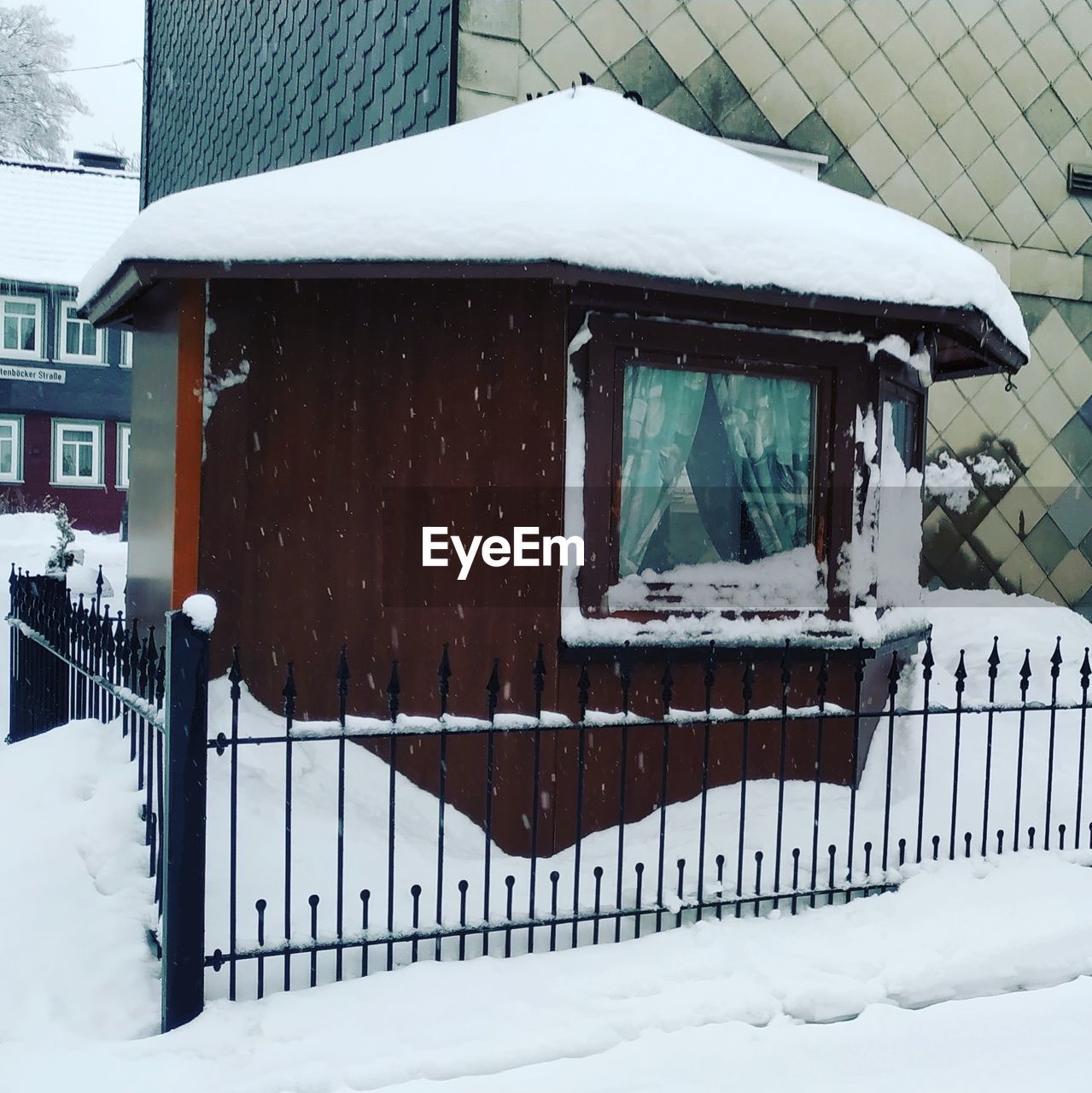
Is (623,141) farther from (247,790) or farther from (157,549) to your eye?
(247,790)

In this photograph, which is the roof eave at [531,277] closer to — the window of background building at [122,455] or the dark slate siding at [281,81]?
the dark slate siding at [281,81]

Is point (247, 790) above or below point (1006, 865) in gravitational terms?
above

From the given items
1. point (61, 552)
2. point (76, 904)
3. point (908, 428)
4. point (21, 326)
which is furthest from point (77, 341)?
point (76, 904)

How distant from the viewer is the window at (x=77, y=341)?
86.7ft

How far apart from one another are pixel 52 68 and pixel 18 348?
41.9ft

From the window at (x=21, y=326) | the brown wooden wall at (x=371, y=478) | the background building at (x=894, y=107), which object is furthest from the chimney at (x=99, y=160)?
the brown wooden wall at (x=371, y=478)

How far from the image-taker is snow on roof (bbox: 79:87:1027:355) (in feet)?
15.8

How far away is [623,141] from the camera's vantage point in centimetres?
580

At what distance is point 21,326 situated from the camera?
26.2 metres

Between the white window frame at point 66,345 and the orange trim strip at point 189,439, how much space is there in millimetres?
23162

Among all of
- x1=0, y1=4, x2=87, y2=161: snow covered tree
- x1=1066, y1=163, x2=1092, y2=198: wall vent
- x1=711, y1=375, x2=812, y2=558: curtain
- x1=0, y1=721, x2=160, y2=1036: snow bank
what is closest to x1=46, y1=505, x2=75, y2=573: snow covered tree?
x1=0, y1=721, x2=160, y2=1036: snow bank

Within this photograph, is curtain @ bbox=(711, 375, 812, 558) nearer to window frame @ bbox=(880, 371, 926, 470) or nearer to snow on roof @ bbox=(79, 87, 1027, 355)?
window frame @ bbox=(880, 371, 926, 470)

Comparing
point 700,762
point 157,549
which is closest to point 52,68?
point 157,549

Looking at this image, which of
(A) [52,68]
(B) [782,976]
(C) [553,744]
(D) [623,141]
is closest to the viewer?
(B) [782,976]
